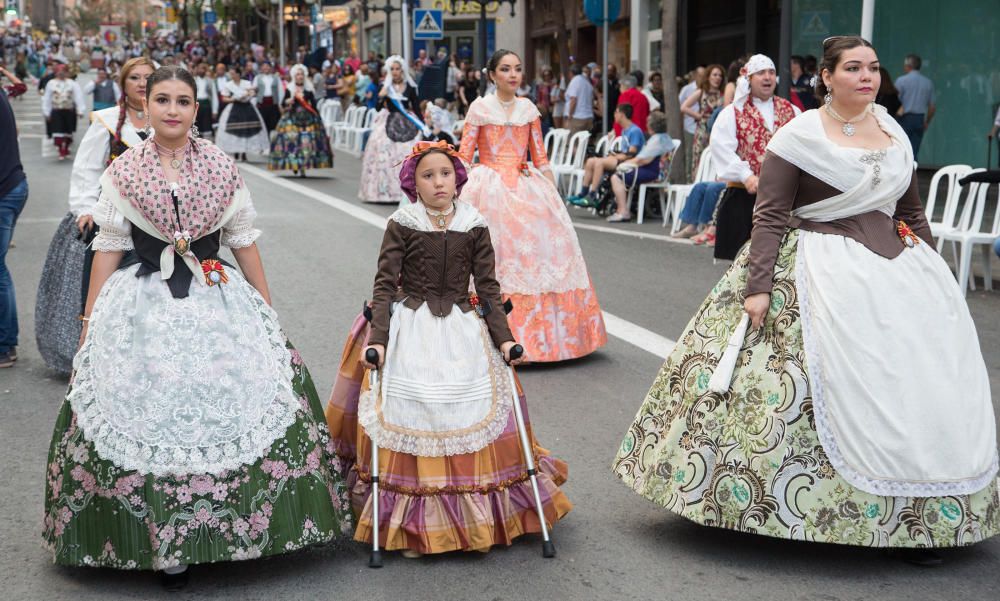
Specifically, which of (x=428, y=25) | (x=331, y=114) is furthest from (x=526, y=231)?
(x=331, y=114)

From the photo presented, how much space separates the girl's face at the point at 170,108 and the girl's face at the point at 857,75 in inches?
95.1

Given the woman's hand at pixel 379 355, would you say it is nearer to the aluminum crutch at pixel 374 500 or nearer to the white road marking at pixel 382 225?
the aluminum crutch at pixel 374 500

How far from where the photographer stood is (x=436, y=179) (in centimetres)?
486

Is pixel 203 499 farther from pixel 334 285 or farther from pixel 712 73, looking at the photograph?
pixel 712 73

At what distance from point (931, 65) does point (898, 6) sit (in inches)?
45.6

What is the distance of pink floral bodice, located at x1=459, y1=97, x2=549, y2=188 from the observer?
815 centimetres

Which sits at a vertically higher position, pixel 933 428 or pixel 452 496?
pixel 933 428

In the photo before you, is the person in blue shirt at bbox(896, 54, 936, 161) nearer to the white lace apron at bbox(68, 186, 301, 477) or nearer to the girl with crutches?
the girl with crutches

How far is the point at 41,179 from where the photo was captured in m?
20.5

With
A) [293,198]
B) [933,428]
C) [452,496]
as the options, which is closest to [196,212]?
[452,496]

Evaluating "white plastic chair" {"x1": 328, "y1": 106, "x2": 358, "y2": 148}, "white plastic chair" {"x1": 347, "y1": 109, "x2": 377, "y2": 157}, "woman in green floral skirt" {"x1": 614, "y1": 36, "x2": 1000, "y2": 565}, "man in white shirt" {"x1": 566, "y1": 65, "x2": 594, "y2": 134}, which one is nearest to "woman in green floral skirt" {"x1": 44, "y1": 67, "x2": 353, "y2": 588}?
"woman in green floral skirt" {"x1": 614, "y1": 36, "x2": 1000, "y2": 565}

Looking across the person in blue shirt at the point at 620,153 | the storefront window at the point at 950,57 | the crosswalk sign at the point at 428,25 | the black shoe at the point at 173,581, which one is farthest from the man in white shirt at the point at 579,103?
the black shoe at the point at 173,581

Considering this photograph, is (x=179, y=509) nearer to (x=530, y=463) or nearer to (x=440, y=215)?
(x=530, y=463)

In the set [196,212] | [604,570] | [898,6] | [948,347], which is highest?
[898,6]
